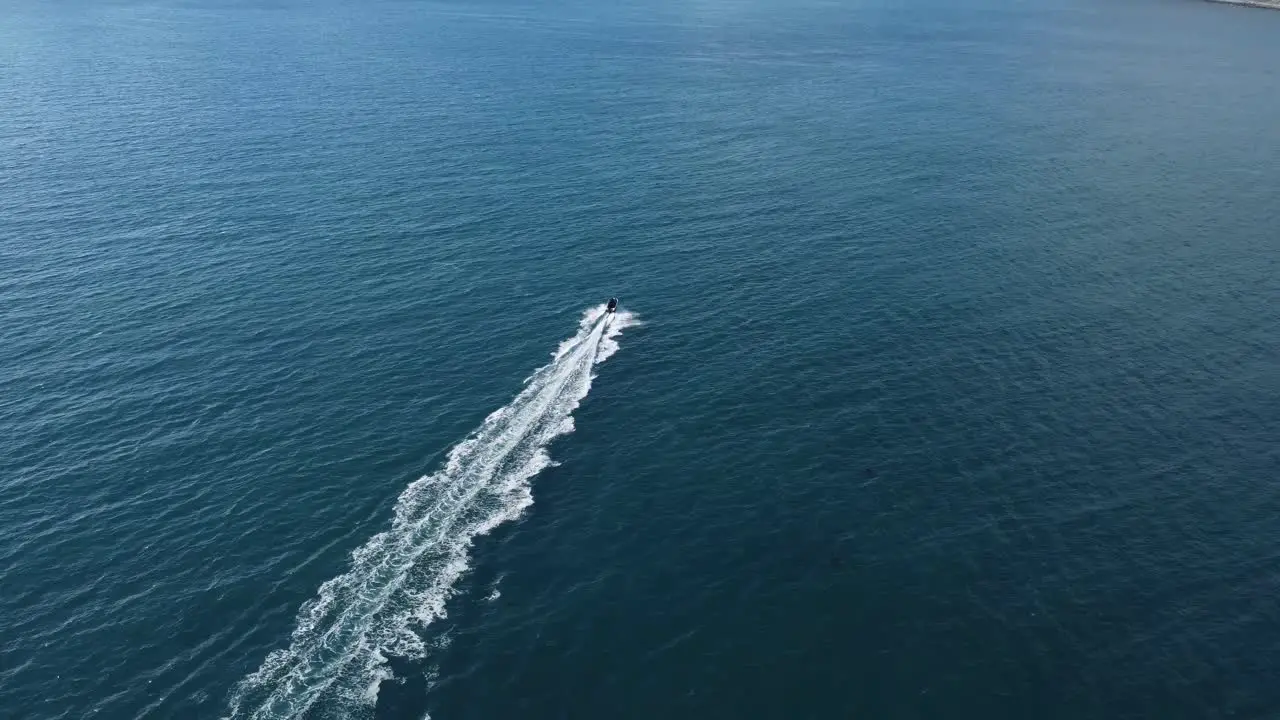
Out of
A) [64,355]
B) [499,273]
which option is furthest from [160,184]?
[499,273]

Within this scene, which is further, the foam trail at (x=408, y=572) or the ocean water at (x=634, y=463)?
the ocean water at (x=634, y=463)

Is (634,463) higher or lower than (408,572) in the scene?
lower

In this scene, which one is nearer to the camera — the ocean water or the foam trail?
the foam trail

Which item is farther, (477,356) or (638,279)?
(638,279)

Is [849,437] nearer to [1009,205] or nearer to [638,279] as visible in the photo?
[638,279]
